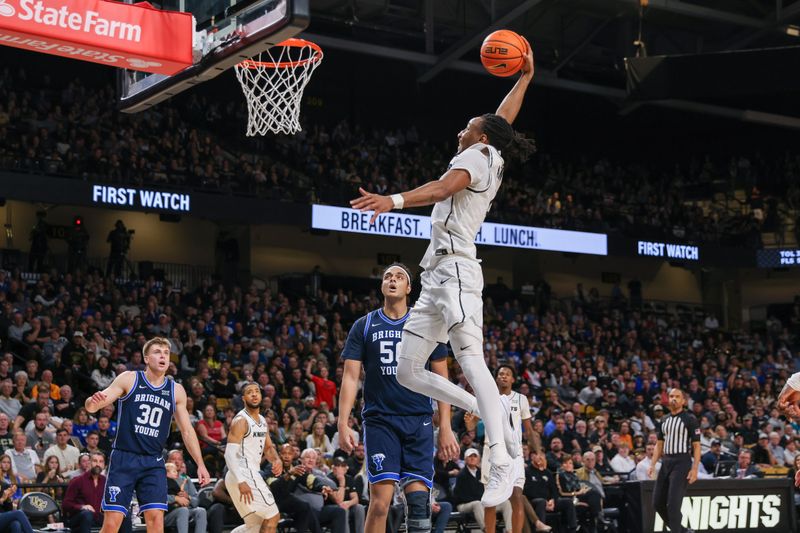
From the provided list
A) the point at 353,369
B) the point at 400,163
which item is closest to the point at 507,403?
the point at 353,369

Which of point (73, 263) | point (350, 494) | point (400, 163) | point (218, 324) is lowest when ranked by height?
point (350, 494)

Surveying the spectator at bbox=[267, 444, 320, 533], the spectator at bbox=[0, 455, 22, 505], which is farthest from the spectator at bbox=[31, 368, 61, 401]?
the spectator at bbox=[267, 444, 320, 533]

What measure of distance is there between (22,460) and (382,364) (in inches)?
296

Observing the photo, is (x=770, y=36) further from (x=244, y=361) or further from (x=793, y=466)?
(x=244, y=361)

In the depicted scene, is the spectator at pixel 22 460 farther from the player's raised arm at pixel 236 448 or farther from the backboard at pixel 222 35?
the backboard at pixel 222 35

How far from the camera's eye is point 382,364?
24.4 feet

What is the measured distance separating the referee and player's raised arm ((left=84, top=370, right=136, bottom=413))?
6.46 meters

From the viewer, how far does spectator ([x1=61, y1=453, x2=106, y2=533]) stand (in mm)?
11352

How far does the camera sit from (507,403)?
39.2 ft

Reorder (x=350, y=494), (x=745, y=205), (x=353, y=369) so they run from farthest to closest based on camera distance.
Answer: (x=745, y=205)
(x=350, y=494)
(x=353, y=369)

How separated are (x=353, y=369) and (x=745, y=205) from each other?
29.1 m

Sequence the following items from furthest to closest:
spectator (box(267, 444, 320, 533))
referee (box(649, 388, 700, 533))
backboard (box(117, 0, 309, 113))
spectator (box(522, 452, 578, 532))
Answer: spectator (box(522, 452, 578, 532))
spectator (box(267, 444, 320, 533))
referee (box(649, 388, 700, 533))
backboard (box(117, 0, 309, 113))

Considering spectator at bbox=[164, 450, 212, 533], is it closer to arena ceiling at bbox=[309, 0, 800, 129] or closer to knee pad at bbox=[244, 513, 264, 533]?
knee pad at bbox=[244, 513, 264, 533]

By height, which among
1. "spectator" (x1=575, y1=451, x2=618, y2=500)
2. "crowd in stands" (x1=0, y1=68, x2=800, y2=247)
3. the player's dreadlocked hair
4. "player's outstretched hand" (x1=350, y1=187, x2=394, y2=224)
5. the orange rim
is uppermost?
"crowd in stands" (x1=0, y1=68, x2=800, y2=247)
